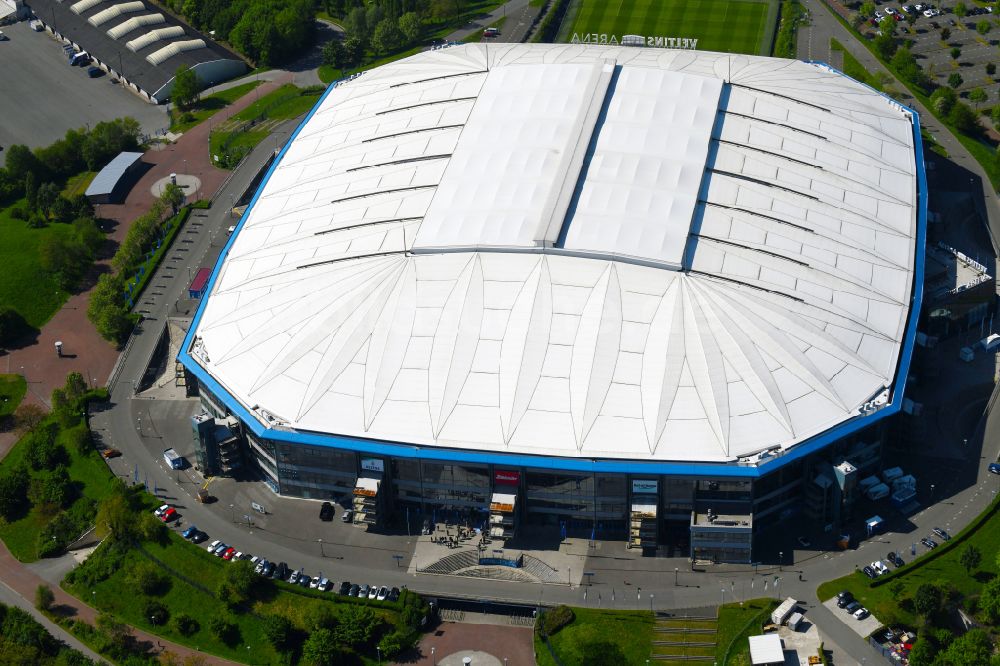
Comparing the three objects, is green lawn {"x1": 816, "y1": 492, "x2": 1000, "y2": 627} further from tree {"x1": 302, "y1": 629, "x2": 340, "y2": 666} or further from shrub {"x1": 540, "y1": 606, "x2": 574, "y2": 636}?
tree {"x1": 302, "y1": 629, "x2": 340, "y2": 666}

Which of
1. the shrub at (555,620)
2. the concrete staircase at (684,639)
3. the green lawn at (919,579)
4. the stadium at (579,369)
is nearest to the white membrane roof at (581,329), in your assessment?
the stadium at (579,369)

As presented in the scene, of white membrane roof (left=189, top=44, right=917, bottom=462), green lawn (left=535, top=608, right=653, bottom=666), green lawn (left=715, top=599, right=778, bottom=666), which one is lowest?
green lawn (left=535, top=608, right=653, bottom=666)

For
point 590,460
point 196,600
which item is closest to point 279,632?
point 196,600

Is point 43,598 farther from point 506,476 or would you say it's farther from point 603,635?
point 603,635

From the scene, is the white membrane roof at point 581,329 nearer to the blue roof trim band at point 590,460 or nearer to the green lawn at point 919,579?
the blue roof trim band at point 590,460

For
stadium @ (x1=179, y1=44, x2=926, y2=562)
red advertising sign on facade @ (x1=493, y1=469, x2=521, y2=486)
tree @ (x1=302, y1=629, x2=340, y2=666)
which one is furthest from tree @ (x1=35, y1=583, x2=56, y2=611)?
red advertising sign on facade @ (x1=493, y1=469, x2=521, y2=486)

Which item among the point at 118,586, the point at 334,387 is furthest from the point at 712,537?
the point at 118,586
